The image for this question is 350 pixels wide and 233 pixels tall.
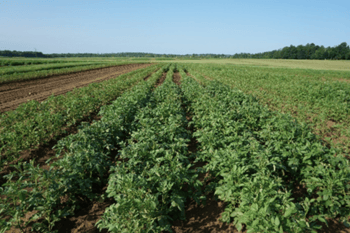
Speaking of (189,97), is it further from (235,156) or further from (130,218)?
(130,218)

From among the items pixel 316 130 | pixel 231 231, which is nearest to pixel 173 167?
pixel 231 231

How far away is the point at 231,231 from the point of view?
3.29 meters

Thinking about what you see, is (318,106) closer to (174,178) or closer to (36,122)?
(174,178)

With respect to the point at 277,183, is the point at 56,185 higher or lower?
lower

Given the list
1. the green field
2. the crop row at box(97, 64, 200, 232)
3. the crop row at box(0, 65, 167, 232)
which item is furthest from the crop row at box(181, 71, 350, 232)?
the crop row at box(0, 65, 167, 232)

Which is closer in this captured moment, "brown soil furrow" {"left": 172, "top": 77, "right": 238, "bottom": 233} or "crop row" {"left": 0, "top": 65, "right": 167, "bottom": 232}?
"crop row" {"left": 0, "top": 65, "right": 167, "bottom": 232}

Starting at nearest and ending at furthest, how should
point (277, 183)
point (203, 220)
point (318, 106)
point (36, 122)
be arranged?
1. point (277, 183)
2. point (203, 220)
3. point (36, 122)
4. point (318, 106)

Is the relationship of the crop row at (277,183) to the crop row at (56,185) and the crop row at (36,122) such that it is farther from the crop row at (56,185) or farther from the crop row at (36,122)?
the crop row at (36,122)

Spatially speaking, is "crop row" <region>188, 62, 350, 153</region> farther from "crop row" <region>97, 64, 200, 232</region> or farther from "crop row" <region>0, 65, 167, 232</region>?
"crop row" <region>0, 65, 167, 232</region>

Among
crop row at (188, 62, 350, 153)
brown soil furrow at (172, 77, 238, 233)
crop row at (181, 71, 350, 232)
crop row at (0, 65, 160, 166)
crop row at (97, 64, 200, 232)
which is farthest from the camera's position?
crop row at (188, 62, 350, 153)

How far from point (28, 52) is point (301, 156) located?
13397cm

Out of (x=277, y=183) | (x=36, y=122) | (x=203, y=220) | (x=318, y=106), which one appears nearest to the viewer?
(x=277, y=183)

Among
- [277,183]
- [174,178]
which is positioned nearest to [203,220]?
[174,178]

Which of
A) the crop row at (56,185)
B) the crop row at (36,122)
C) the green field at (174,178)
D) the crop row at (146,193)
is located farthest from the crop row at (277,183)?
the crop row at (36,122)
